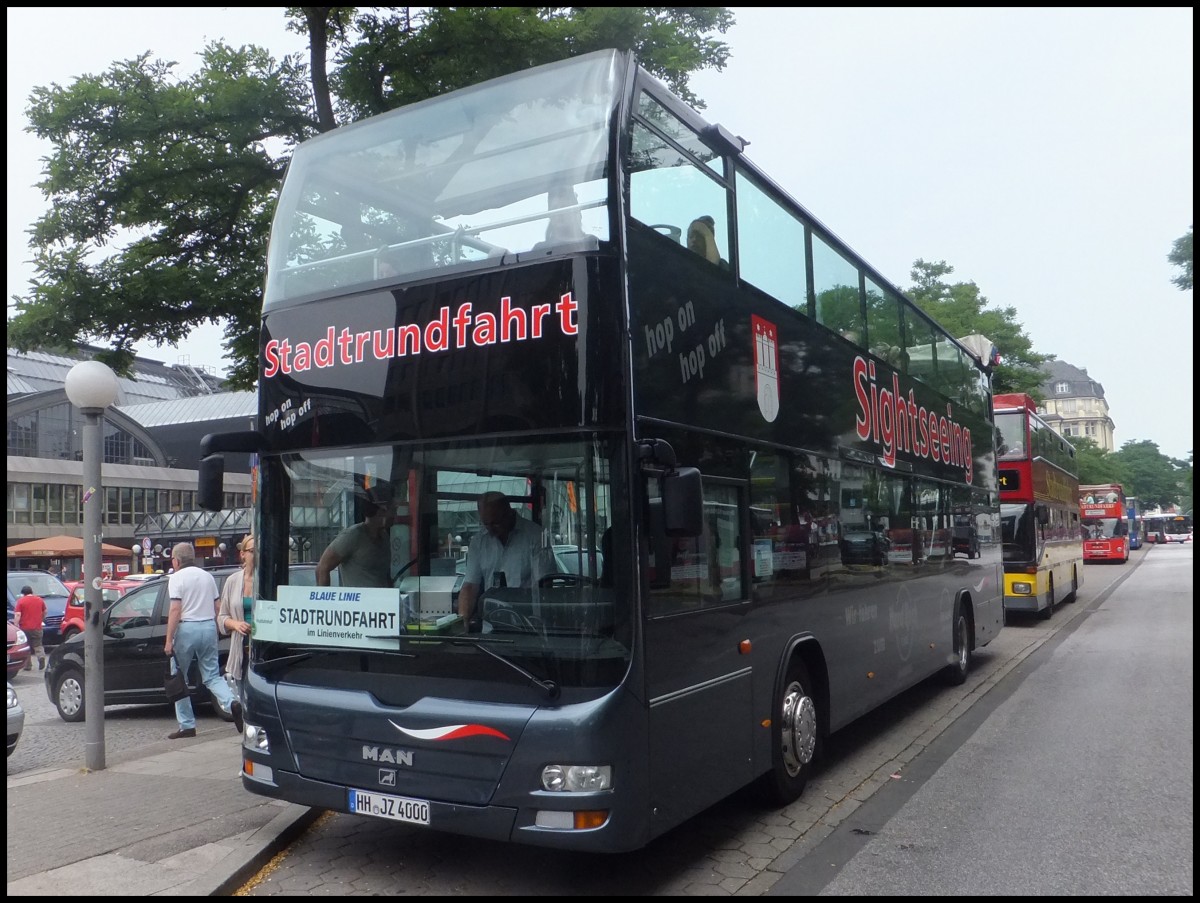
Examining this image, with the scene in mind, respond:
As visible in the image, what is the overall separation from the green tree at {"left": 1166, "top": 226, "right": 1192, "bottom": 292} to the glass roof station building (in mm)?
43429

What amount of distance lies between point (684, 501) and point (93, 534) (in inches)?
232

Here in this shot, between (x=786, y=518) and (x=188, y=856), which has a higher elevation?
(x=786, y=518)

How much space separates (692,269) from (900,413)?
4.61 meters

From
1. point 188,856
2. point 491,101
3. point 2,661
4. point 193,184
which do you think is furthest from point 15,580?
point 491,101

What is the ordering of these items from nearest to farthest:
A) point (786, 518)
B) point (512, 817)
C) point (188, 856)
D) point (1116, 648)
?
1. point (512, 817)
2. point (188, 856)
3. point (786, 518)
4. point (1116, 648)

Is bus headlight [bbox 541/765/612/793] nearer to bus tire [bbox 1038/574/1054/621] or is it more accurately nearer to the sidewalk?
the sidewalk

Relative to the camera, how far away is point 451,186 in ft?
18.9

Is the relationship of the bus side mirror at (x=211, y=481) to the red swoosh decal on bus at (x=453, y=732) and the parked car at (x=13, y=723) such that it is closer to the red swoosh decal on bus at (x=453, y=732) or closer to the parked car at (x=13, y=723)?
the red swoosh decal on bus at (x=453, y=732)

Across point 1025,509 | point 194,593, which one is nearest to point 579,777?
point 194,593

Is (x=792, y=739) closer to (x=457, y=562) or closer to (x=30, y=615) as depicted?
(x=457, y=562)

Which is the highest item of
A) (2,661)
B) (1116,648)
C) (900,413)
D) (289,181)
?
(289,181)

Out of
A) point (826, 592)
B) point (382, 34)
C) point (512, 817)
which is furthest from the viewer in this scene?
point (382, 34)

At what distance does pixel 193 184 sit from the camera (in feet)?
37.1

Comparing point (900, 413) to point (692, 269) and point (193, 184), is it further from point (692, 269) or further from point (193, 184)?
point (193, 184)
